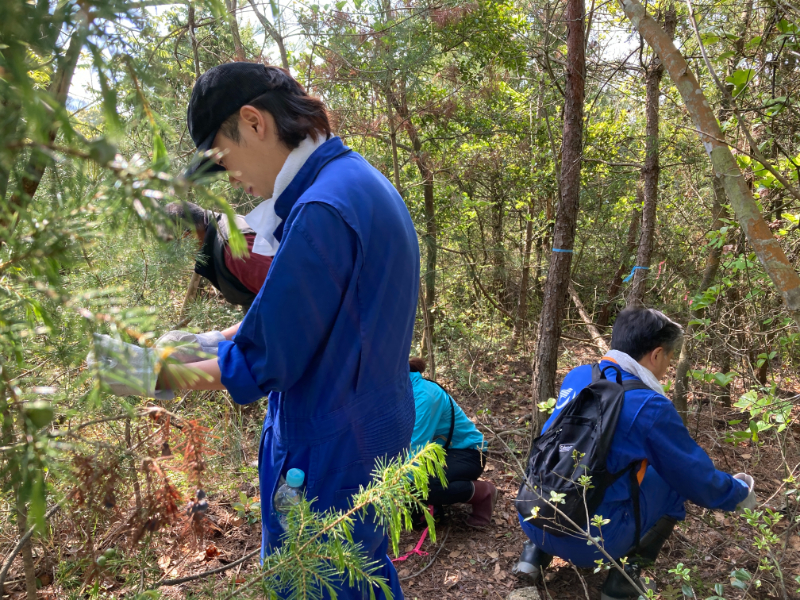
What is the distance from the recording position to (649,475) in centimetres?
249

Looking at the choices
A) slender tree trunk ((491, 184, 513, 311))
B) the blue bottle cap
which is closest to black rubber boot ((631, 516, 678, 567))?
the blue bottle cap

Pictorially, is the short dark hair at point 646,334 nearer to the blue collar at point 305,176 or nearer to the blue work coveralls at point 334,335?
the blue work coveralls at point 334,335

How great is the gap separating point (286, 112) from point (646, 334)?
211cm

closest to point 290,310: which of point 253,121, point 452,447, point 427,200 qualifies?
point 253,121

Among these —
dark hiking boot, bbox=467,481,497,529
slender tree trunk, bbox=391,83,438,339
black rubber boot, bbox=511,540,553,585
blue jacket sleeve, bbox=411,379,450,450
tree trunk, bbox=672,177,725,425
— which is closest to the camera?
black rubber boot, bbox=511,540,553,585

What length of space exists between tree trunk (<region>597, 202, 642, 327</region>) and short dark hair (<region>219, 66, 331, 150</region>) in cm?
640

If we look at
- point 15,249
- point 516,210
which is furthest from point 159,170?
point 516,210

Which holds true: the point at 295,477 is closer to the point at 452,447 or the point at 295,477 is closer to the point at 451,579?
the point at 451,579

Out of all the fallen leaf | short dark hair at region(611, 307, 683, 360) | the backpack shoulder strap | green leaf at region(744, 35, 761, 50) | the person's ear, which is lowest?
the fallen leaf

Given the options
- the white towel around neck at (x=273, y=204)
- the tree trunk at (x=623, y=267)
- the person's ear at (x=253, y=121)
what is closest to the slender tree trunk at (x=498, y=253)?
the tree trunk at (x=623, y=267)

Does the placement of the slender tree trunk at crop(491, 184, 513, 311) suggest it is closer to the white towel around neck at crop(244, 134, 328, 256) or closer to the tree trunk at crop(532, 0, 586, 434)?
the tree trunk at crop(532, 0, 586, 434)

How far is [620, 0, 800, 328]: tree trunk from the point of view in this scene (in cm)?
186

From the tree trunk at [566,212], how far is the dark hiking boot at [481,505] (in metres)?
0.74

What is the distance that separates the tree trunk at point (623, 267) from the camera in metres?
7.09
